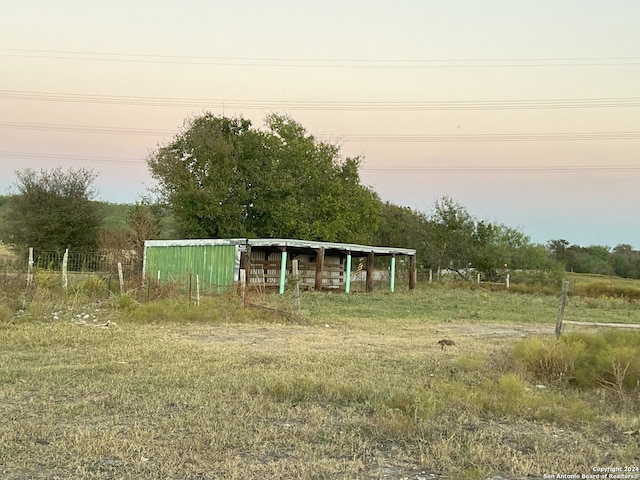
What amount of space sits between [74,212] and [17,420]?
33839 millimetres

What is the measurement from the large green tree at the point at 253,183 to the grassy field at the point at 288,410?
23.0 meters

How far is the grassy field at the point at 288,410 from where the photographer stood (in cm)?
461

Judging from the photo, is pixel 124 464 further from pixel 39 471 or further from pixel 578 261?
pixel 578 261

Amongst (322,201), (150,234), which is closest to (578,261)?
(322,201)

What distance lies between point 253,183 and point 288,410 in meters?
30.1

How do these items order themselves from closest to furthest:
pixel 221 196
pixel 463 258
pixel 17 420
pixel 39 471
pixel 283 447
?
1. pixel 39 471
2. pixel 283 447
3. pixel 17 420
4. pixel 221 196
5. pixel 463 258

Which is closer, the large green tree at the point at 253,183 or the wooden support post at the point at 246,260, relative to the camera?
the wooden support post at the point at 246,260

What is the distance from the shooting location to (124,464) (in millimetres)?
4488

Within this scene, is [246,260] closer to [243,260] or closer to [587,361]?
[243,260]

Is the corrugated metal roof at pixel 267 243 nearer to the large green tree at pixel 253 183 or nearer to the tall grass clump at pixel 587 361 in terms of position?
the large green tree at pixel 253 183

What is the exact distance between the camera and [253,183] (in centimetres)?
3566

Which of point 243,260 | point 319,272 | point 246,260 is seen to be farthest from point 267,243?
point 319,272

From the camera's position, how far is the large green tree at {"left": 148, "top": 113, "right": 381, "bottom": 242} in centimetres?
3481

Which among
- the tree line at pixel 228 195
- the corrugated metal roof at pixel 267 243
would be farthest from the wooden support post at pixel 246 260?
the tree line at pixel 228 195
